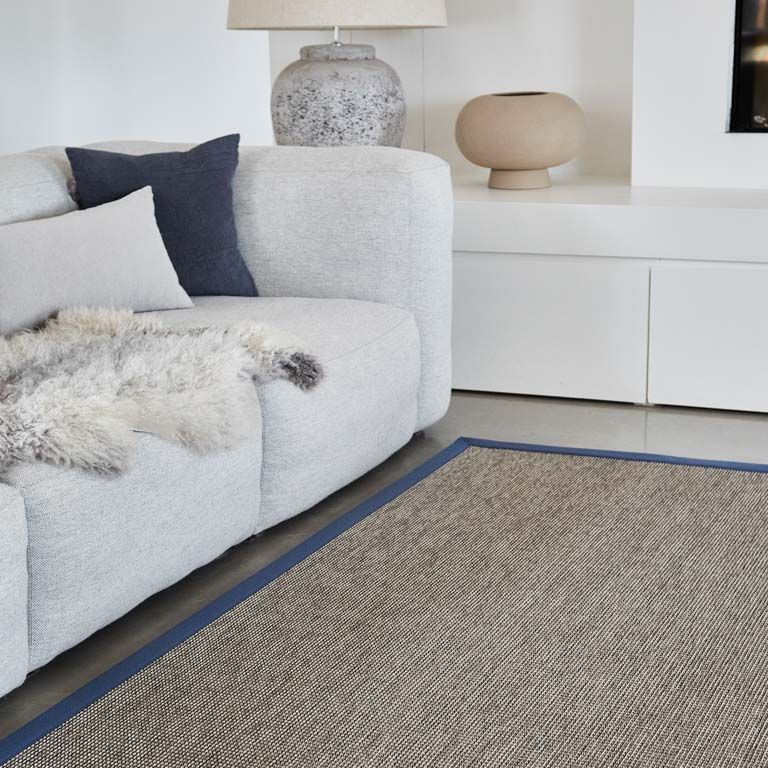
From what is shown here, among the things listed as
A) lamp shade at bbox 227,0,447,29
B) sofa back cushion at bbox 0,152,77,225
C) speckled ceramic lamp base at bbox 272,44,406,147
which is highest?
lamp shade at bbox 227,0,447,29

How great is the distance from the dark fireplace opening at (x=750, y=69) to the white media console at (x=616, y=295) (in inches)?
9.0

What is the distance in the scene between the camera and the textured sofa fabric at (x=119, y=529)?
1820 mm

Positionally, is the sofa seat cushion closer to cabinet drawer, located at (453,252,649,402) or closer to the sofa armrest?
the sofa armrest

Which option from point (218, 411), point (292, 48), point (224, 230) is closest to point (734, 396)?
point (224, 230)

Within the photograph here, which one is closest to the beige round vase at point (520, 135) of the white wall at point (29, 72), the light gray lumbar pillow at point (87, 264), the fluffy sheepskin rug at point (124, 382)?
the light gray lumbar pillow at point (87, 264)

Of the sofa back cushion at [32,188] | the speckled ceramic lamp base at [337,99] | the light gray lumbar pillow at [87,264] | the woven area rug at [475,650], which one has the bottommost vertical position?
the woven area rug at [475,650]

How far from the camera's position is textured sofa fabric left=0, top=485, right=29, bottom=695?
5.67ft

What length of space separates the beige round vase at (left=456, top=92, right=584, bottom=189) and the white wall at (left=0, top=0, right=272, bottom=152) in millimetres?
2363

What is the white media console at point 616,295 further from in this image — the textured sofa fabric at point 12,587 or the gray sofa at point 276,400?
the textured sofa fabric at point 12,587

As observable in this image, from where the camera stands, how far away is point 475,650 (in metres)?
1.97

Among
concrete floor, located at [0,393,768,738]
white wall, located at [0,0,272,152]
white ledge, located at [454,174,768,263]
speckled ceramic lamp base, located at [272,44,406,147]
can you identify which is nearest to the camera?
concrete floor, located at [0,393,768,738]

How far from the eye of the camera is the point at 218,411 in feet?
6.94

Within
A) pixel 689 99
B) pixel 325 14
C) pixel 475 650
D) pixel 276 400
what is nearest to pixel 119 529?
pixel 276 400

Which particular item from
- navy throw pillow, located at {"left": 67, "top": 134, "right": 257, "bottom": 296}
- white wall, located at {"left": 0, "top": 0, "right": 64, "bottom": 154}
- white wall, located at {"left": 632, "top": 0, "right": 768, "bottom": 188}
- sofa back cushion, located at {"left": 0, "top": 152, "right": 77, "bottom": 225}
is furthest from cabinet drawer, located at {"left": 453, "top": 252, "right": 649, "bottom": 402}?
white wall, located at {"left": 0, "top": 0, "right": 64, "bottom": 154}
